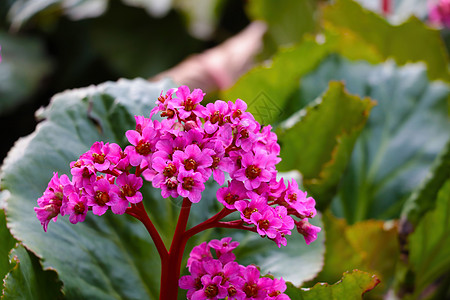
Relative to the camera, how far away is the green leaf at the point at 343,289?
55 cm

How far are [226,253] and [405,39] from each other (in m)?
1.00

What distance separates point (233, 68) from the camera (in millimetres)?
1687

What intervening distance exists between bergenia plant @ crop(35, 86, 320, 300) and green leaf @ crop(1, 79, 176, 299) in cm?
15

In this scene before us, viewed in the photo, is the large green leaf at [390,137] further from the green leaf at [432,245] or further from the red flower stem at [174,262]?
the red flower stem at [174,262]

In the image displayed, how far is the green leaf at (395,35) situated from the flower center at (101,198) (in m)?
1.01

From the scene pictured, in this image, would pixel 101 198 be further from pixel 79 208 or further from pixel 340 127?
pixel 340 127

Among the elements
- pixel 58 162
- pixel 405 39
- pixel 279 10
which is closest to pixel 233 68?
pixel 279 10

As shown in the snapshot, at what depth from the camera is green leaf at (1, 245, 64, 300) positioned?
0.55 m

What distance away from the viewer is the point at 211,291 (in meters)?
0.48

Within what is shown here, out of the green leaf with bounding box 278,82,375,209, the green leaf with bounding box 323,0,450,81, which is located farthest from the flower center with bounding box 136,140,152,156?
the green leaf with bounding box 323,0,450,81

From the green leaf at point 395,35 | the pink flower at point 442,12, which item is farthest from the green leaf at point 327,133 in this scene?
the pink flower at point 442,12

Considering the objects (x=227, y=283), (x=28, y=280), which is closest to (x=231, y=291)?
(x=227, y=283)

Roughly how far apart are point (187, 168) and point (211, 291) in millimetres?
110

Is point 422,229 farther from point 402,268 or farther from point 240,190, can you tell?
point 240,190
